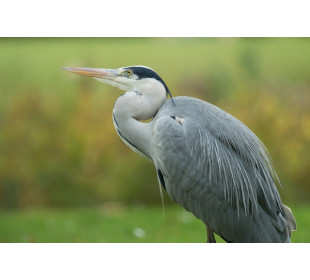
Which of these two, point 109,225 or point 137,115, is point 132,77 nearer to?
A: point 137,115

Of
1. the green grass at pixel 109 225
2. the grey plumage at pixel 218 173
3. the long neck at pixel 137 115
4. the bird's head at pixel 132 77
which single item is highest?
the bird's head at pixel 132 77

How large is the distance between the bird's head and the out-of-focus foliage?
75cm

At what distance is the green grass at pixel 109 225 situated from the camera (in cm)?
334

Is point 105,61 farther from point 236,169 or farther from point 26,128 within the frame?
point 236,169

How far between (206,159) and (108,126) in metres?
1.44

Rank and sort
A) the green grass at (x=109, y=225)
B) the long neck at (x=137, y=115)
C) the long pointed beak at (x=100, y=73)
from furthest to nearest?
the green grass at (x=109, y=225) < the long pointed beak at (x=100, y=73) < the long neck at (x=137, y=115)

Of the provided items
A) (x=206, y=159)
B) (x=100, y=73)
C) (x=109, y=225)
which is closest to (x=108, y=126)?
(x=109, y=225)

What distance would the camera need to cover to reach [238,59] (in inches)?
139

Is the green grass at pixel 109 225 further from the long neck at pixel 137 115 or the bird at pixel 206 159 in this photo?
the long neck at pixel 137 115

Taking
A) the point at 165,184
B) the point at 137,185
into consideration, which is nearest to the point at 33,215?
the point at 137,185

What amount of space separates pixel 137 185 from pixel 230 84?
42.1 inches

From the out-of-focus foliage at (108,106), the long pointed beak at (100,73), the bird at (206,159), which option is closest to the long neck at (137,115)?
the bird at (206,159)

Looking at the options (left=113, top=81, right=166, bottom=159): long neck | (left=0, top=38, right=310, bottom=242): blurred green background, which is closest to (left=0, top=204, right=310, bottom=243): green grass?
(left=0, top=38, right=310, bottom=242): blurred green background

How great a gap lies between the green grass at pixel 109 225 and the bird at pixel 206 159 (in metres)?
0.77
